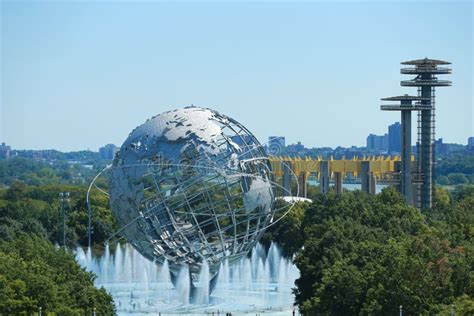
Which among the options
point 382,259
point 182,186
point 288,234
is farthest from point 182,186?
point 288,234

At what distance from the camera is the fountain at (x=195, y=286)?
2043 inches

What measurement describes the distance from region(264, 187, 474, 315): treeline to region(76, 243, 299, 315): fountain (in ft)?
6.54

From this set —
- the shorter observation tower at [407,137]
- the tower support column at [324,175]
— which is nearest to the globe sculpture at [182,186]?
the shorter observation tower at [407,137]

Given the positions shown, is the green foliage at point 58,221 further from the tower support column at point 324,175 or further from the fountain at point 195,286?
the tower support column at point 324,175

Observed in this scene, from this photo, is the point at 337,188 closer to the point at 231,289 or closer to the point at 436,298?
the point at 231,289

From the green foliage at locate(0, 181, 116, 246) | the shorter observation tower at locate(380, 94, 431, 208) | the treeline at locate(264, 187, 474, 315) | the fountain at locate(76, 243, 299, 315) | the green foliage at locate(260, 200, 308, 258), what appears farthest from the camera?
the shorter observation tower at locate(380, 94, 431, 208)

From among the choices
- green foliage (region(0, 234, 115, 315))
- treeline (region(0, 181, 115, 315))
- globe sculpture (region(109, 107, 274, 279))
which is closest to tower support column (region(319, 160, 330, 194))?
globe sculpture (region(109, 107, 274, 279))

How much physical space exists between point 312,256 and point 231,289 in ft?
14.6

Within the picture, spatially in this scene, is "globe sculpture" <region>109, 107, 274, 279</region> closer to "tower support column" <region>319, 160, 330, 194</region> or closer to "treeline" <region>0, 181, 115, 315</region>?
"treeline" <region>0, 181, 115, 315</region>

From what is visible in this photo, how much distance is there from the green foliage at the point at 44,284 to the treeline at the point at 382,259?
695 cm

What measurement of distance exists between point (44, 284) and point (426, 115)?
40.9 meters

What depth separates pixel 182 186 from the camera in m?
52.5

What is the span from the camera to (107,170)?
5506cm

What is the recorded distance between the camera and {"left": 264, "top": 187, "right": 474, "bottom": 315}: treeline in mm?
42188
